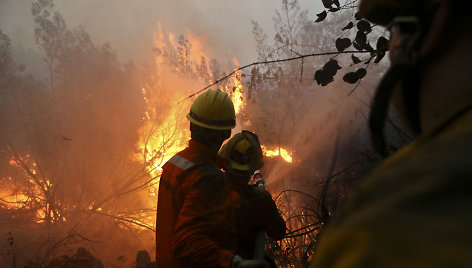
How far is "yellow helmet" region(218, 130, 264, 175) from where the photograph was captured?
3289mm

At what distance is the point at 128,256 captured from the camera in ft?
50.0

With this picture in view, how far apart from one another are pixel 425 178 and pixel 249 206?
8.73 feet

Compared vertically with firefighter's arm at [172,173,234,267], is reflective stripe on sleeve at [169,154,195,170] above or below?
above

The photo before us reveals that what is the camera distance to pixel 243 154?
132 inches

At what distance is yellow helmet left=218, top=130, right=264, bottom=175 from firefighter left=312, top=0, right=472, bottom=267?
2612 millimetres

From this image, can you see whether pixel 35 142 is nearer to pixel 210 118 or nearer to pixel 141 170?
pixel 141 170

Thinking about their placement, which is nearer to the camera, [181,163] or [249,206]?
[181,163]

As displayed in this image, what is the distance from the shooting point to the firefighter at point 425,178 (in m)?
0.44

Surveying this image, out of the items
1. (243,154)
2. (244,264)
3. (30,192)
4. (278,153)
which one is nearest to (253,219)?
(243,154)

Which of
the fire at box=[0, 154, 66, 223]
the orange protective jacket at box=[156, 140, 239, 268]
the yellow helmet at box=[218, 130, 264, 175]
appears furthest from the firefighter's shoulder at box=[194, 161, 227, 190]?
the fire at box=[0, 154, 66, 223]

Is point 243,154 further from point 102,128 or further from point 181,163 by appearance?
point 102,128

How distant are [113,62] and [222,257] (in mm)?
21749

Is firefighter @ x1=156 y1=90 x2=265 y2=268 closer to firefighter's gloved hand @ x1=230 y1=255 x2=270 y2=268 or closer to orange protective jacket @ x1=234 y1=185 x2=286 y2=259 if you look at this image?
firefighter's gloved hand @ x1=230 y1=255 x2=270 y2=268

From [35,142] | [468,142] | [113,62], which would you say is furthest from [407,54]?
[113,62]
